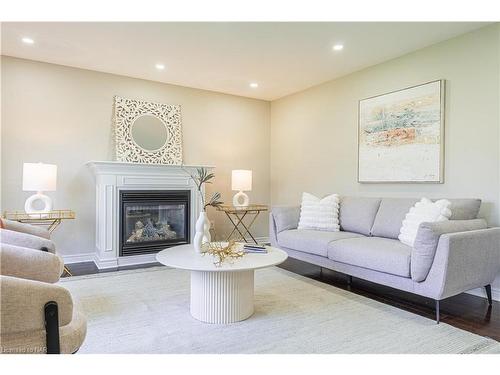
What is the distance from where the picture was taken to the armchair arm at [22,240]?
7.31ft

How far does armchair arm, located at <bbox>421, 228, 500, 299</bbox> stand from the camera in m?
2.40

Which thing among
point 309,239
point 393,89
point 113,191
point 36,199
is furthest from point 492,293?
point 36,199

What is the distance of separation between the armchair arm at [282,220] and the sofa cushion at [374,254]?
0.85m

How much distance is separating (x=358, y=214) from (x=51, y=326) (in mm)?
3280

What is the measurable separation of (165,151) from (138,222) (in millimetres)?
1117

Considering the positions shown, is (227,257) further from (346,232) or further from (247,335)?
(346,232)

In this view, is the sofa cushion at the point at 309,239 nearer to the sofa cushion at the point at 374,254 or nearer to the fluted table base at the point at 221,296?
the sofa cushion at the point at 374,254

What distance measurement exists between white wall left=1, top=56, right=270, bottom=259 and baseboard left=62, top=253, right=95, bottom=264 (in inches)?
2.4

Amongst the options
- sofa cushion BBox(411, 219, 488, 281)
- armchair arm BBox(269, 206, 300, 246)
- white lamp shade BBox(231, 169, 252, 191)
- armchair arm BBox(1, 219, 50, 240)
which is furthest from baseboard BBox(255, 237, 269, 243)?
armchair arm BBox(1, 219, 50, 240)

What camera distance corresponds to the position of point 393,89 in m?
3.92

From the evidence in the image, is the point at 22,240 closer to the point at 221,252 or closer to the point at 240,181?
the point at 221,252

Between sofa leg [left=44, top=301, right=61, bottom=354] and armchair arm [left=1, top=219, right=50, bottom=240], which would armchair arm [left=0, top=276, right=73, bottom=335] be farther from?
armchair arm [left=1, top=219, right=50, bottom=240]

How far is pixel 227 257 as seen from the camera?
254 cm
